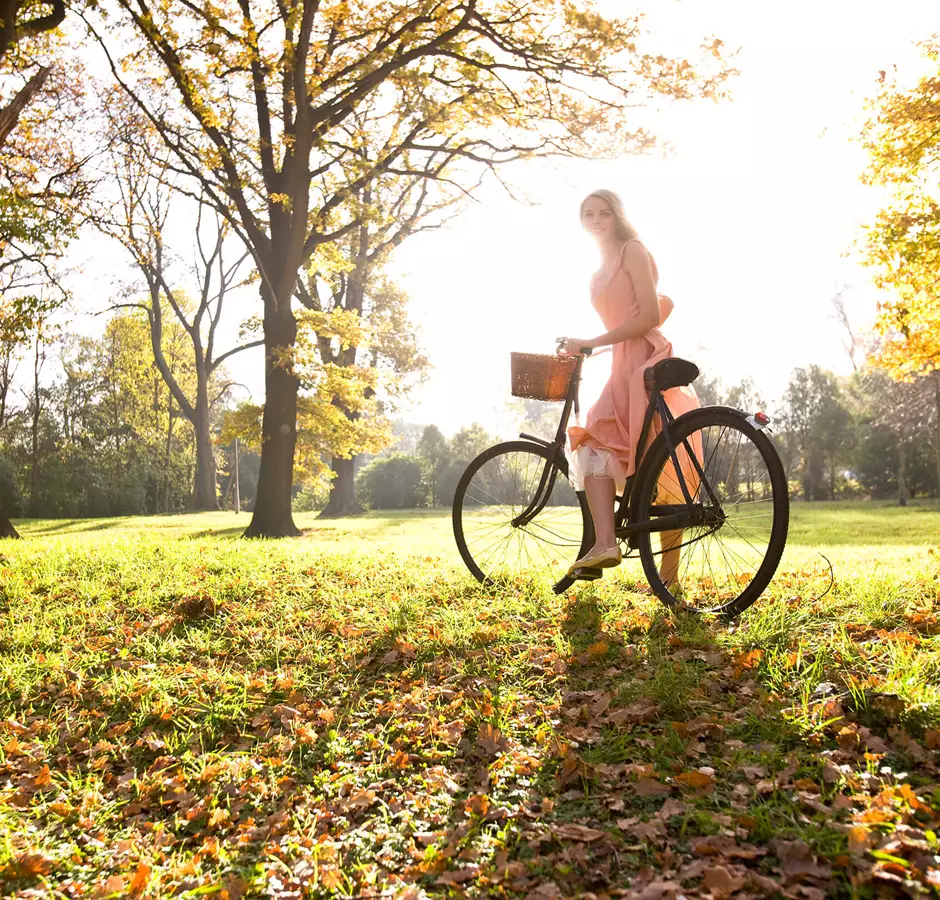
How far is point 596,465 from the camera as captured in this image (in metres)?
3.75

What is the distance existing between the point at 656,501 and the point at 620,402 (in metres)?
0.56

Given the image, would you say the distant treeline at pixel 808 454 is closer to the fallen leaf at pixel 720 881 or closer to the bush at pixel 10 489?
the bush at pixel 10 489

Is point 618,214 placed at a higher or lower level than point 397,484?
higher

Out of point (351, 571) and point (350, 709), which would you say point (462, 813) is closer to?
point (350, 709)

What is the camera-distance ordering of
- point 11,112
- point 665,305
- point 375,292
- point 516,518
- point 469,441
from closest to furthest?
point 665,305, point 516,518, point 11,112, point 375,292, point 469,441

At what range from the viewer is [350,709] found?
3023 millimetres

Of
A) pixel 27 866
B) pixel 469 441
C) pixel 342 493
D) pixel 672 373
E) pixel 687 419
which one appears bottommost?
pixel 27 866

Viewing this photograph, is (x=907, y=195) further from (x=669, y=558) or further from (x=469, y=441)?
(x=469, y=441)

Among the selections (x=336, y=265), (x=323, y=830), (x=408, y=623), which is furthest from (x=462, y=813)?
(x=336, y=265)

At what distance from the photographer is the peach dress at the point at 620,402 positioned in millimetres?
3740

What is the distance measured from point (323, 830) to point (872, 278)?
11.0m

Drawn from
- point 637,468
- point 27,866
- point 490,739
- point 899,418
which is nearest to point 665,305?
point 637,468

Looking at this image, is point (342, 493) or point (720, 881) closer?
point (720, 881)

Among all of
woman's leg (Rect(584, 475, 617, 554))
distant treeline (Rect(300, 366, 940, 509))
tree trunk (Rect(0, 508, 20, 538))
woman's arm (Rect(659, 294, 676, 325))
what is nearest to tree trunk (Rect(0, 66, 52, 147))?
tree trunk (Rect(0, 508, 20, 538))
